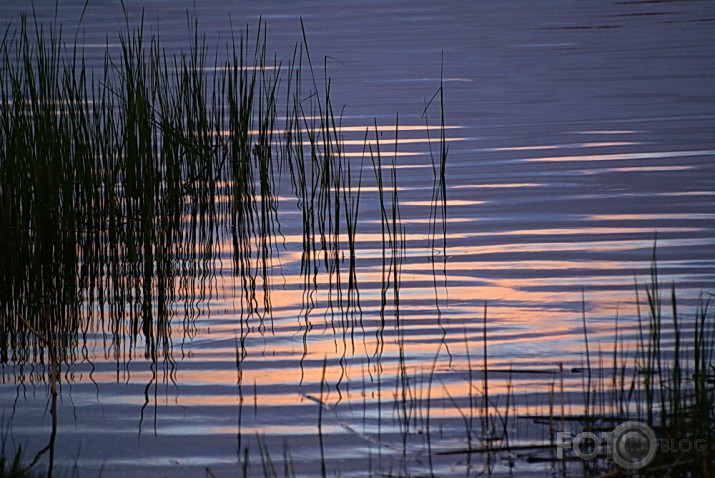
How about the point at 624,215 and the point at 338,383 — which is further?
the point at 624,215

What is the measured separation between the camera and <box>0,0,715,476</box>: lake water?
2.75 meters

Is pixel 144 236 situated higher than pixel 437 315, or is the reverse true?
pixel 144 236

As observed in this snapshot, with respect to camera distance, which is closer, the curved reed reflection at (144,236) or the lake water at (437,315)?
the lake water at (437,315)

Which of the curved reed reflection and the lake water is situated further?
the curved reed reflection

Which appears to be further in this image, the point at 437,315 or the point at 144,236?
the point at 144,236

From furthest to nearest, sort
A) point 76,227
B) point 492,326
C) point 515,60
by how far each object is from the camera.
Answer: point 515,60
point 76,227
point 492,326

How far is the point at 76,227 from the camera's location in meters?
4.39

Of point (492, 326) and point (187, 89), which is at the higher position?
point (187, 89)

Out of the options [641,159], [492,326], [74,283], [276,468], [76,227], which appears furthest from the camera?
[641,159]

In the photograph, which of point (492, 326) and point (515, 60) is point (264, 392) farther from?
point (515, 60)

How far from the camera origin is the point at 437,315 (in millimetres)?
3613

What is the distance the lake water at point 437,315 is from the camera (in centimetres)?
275

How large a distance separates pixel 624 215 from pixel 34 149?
222 centimetres

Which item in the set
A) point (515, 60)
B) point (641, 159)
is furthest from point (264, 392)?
point (515, 60)
